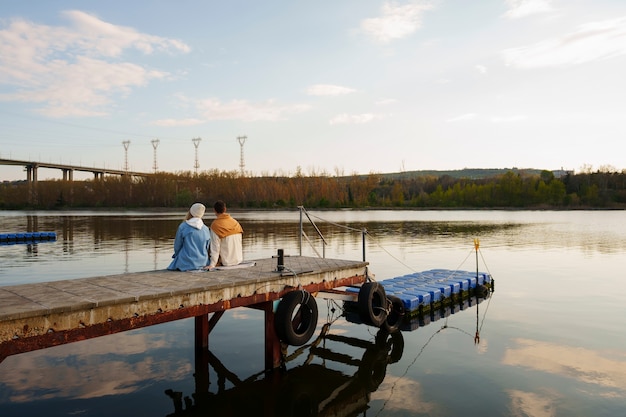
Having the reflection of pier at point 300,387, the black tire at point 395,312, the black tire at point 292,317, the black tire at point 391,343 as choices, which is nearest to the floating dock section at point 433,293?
the black tire at point 395,312

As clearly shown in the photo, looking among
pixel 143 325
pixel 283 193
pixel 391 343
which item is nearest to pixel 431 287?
pixel 391 343

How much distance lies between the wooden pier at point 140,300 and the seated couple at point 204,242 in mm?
346

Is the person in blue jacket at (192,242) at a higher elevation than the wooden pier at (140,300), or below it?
higher

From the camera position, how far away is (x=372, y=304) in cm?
1186

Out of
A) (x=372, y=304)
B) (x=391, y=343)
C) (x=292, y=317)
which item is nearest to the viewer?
(x=292, y=317)

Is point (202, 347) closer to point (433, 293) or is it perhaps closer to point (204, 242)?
point (204, 242)

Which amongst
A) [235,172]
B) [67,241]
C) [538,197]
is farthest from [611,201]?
[67,241]

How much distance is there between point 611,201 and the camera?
401 ft

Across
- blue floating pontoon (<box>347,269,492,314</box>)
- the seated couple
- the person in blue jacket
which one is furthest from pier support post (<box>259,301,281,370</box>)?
blue floating pontoon (<box>347,269,492,314</box>)

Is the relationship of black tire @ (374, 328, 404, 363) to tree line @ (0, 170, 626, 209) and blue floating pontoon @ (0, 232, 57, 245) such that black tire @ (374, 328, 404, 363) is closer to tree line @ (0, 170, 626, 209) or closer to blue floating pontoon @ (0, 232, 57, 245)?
blue floating pontoon @ (0, 232, 57, 245)

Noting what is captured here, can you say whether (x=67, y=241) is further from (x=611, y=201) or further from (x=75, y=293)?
(x=611, y=201)

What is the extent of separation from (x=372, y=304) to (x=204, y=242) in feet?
14.5

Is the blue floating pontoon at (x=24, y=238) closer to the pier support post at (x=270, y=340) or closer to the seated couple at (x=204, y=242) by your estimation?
the seated couple at (x=204, y=242)

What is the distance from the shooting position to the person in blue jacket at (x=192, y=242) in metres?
9.73
